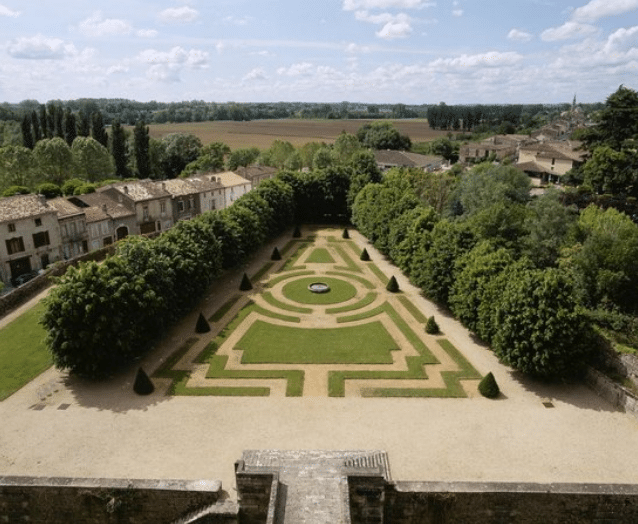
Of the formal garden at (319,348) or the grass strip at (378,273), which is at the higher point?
the grass strip at (378,273)

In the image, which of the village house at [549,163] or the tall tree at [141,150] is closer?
the village house at [549,163]

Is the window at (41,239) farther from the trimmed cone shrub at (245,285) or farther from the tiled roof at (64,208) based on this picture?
the trimmed cone shrub at (245,285)

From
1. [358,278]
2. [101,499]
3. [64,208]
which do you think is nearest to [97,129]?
[64,208]

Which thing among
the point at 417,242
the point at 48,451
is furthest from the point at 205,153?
the point at 48,451

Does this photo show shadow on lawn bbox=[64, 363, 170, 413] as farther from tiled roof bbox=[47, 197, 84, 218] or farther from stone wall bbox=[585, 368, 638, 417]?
tiled roof bbox=[47, 197, 84, 218]

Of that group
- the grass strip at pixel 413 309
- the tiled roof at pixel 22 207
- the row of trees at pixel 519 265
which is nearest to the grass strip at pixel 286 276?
the row of trees at pixel 519 265

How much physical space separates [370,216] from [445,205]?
52.8 feet

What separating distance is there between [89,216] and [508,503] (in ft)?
192

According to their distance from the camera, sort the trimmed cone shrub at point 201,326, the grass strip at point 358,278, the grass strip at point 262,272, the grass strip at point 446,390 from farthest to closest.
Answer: the grass strip at point 262,272 < the grass strip at point 358,278 < the trimmed cone shrub at point 201,326 < the grass strip at point 446,390

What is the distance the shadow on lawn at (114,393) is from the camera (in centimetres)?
2888

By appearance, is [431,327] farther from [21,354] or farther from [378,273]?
[21,354]

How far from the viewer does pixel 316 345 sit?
3647 centimetres

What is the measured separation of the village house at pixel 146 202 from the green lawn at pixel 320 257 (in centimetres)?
2458

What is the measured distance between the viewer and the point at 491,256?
36594 millimetres
